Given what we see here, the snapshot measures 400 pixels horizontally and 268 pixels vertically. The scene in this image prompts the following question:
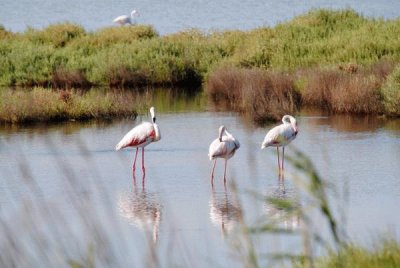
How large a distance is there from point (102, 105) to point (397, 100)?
19.2 feet

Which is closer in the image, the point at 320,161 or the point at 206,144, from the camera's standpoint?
the point at 320,161

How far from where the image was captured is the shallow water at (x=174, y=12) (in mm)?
55594

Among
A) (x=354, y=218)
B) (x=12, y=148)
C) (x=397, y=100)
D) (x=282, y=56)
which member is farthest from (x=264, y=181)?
(x=282, y=56)

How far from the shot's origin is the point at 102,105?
70.4 feet

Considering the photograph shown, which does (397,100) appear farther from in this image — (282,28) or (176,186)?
(282,28)

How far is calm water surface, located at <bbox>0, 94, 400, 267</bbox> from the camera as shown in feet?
33.3

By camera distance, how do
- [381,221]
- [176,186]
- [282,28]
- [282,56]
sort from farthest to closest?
[282,28] → [282,56] → [176,186] → [381,221]

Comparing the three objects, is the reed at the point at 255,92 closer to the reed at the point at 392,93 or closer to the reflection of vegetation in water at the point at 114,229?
the reed at the point at 392,93

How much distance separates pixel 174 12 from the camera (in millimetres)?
65438

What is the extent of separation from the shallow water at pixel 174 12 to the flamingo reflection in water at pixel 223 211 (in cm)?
3657

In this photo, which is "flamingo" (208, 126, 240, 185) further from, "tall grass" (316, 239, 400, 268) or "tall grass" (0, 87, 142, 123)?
"tall grass" (316, 239, 400, 268)

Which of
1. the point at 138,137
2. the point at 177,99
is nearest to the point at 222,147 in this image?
the point at 138,137

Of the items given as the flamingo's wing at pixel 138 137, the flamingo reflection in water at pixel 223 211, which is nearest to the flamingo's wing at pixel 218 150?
the flamingo reflection in water at pixel 223 211

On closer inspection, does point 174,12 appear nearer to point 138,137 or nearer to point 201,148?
point 201,148
